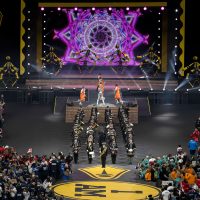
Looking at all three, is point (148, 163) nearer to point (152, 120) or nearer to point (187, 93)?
point (152, 120)

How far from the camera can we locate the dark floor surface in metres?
38.2

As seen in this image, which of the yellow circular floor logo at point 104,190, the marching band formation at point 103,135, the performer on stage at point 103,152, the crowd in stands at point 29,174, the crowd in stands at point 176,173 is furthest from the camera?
the marching band formation at point 103,135

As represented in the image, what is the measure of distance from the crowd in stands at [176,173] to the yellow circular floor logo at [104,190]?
0.77 m

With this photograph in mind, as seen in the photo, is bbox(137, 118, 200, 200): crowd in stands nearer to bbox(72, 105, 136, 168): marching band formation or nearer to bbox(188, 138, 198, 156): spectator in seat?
bbox(188, 138, 198, 156): spectator in seat

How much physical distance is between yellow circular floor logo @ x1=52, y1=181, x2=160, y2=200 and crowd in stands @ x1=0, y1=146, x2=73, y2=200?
0.68 m

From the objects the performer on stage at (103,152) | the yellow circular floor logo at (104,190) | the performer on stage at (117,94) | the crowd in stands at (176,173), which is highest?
the performer on stage at (117,94)

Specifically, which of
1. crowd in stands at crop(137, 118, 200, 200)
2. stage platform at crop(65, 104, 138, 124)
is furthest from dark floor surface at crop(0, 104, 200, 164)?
crowd in stands at crop(137, 118, 200, 200)

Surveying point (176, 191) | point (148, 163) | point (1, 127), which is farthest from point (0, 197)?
point (1, 127)

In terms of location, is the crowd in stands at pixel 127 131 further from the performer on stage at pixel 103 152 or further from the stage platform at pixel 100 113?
the performer on stage at pixel 103 152

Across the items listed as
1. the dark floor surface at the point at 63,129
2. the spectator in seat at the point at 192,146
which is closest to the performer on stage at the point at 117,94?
the dark floor surface at the point at 63,129

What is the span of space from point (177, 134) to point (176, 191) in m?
13.3

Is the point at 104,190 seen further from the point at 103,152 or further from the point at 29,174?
the point at 103,152

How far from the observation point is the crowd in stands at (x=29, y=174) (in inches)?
1061

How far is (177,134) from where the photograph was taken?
40.6 meters
